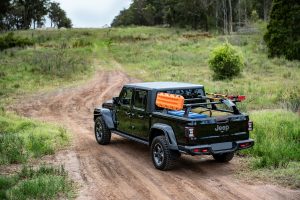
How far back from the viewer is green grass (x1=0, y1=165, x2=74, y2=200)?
27.9 feet

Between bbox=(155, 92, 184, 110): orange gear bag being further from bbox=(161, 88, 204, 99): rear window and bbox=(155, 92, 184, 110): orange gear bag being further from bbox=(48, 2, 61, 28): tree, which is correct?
bbox=(48, 2, 61, 28): tree

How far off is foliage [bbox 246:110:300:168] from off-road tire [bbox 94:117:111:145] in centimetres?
420

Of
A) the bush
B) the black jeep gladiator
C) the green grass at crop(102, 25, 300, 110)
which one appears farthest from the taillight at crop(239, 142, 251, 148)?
the bush

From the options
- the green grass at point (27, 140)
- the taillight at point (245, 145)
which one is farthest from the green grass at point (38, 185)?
the taillight at point (245, 145)

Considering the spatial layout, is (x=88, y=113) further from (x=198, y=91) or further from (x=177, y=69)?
(x=177, y=69)

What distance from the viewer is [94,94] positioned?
2553cm

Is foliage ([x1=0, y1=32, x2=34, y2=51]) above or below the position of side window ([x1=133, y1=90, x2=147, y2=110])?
above

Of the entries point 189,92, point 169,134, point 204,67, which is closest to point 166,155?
point 169,134

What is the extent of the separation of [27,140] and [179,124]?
5.42 meters

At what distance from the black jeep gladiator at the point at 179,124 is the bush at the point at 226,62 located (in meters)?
15.5

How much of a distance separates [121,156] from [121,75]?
20796 mm

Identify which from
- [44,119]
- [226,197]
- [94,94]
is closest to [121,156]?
[226,197]

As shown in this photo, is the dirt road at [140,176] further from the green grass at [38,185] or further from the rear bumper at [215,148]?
the rear bumper at [215,148]

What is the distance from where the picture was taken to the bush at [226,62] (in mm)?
27234
